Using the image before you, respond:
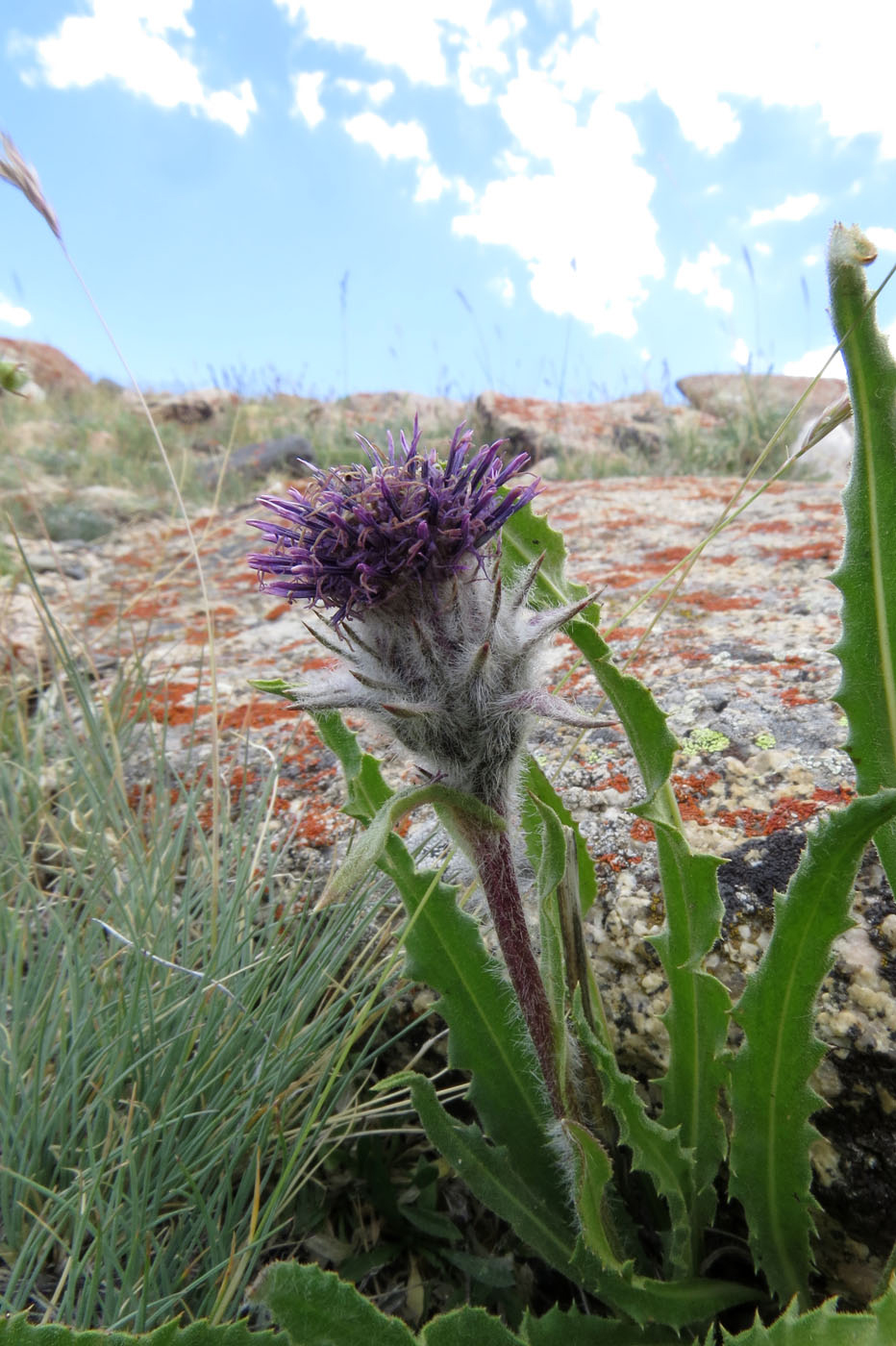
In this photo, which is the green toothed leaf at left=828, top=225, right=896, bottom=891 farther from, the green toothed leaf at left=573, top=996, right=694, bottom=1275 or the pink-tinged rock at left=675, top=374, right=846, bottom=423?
the pink-tinged rock at left=675, top=374, right=846, bottom=423

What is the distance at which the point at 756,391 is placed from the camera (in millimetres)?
10375

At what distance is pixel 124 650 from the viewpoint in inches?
153

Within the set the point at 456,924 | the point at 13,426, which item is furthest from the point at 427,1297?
the point at 13,426

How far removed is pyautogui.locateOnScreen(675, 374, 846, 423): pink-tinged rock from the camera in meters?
10.6

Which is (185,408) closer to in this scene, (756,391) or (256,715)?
(756,391)

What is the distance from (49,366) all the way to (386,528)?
23038 millimetres

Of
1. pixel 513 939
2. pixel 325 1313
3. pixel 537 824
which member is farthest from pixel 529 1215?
pixel 537 824

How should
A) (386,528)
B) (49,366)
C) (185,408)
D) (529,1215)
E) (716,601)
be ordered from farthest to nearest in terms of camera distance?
(49,366) → (185,408) → (716,601) → (529,1215) → (386,528)

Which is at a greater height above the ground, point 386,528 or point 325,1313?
point 386,528

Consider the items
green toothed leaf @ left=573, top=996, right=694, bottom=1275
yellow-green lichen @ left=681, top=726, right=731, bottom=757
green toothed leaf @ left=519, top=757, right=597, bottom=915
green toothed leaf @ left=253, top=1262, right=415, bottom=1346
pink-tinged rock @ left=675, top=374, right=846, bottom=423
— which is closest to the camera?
green toothed leaf @ left=253, top=1262, right=415, bottom=1346

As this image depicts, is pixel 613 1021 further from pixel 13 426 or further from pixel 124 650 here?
pixel 13 426

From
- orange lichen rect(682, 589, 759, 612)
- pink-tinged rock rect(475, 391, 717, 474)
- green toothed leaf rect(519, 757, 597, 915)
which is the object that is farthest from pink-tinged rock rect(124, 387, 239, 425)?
green toothed leaf rect(519, 757, 597, 915)

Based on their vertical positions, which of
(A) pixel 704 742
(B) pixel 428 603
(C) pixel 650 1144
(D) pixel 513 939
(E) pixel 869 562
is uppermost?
(E) pixel 869 562

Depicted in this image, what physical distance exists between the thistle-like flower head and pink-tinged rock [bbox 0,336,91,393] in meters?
18.9
